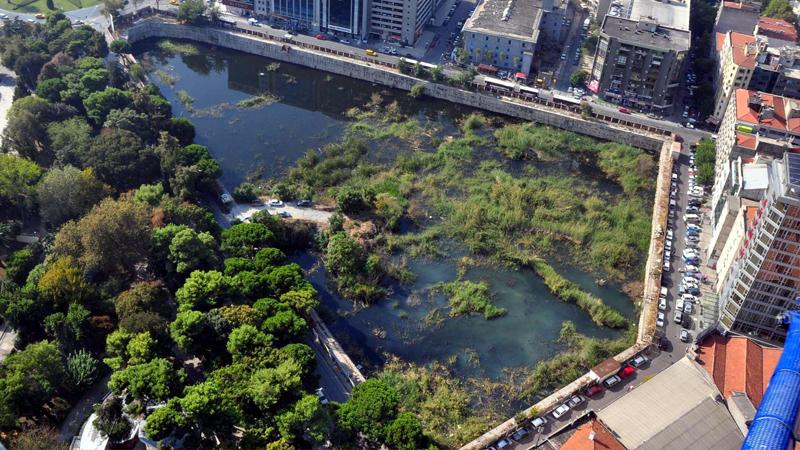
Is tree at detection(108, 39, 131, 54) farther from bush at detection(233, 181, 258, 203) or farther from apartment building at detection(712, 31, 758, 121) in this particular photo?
apartment building at detection(712, 31, 758, 121)

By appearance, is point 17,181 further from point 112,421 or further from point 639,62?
point 639,62

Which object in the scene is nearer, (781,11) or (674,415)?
(674,415)

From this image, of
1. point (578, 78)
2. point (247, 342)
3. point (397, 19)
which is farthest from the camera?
point (397, 19)

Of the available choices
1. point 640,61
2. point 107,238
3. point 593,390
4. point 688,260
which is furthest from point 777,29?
point 107,238

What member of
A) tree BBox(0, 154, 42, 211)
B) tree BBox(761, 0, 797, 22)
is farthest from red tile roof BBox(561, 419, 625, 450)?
tree BBox(761, 0, 797, 22)

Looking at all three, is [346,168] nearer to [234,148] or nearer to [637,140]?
[234,148]

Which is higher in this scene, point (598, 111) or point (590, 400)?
point (598, 111)

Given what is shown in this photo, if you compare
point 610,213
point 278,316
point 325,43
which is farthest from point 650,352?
point 325,43
